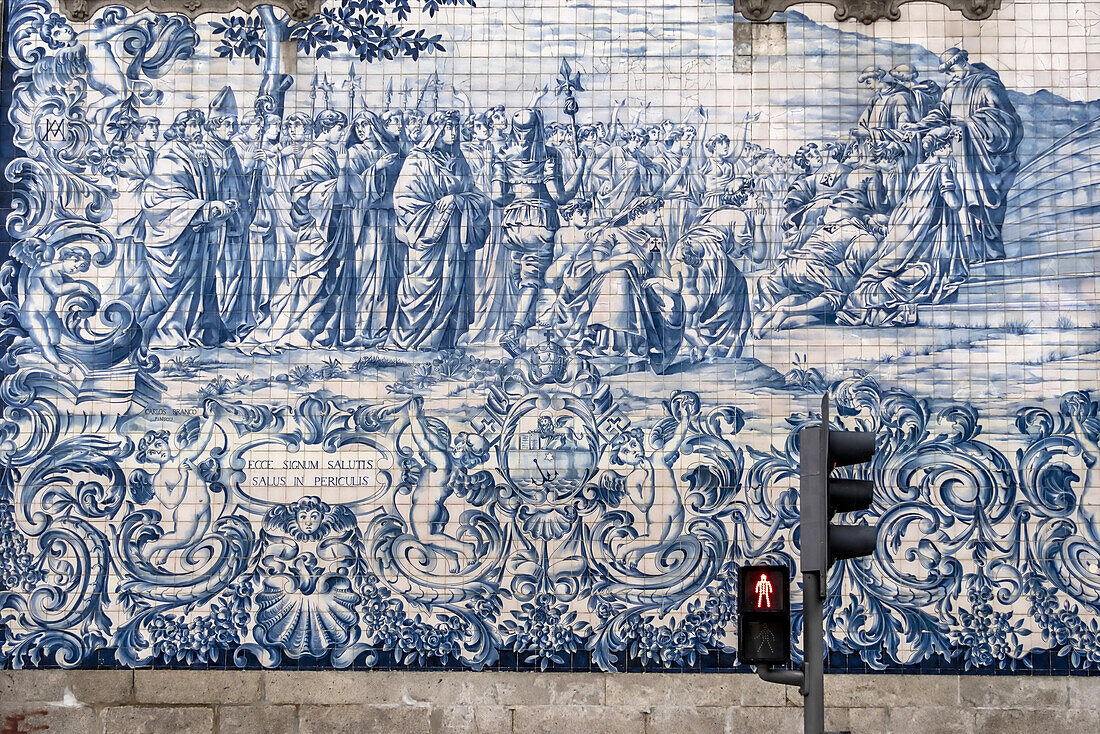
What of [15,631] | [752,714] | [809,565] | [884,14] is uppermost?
[884,14]

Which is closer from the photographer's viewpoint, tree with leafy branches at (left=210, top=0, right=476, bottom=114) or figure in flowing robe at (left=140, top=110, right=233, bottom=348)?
figure in flowing robe at (left=140, top=110, right=233, bottom=348)

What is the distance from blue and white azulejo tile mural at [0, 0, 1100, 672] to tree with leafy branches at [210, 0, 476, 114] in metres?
0.03

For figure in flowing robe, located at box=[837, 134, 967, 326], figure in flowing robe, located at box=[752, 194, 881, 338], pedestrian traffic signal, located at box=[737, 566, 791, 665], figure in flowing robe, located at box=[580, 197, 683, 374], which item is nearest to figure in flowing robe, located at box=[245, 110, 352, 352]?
figure in flowing robe, located at box=[580, 197, 683, 374]

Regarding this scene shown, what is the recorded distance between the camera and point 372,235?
9.42 m

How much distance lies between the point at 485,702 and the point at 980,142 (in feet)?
17.6

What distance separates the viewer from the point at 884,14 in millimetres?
9578

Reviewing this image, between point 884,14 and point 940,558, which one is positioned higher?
point 884,14

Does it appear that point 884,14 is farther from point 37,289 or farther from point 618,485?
point 37,289

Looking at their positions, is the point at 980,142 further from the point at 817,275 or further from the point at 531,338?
the point at 531,338

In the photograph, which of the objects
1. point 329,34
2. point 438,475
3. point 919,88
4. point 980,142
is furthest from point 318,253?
point 980,142

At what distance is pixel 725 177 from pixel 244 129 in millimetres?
3549

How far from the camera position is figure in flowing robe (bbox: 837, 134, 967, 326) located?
927cm

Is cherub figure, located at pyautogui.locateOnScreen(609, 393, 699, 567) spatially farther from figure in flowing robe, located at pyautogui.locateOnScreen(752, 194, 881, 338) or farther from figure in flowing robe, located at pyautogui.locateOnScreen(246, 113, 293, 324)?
figure in flowing robe, located at pyautogui.locateOnScreen(246, 113, 293, 324)

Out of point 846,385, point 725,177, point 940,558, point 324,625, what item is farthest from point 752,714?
point 725,177
